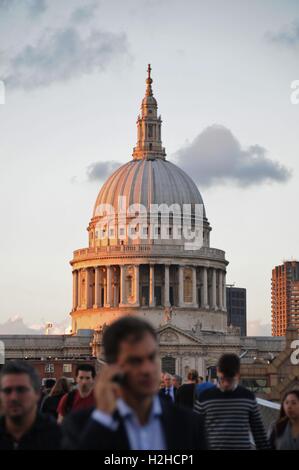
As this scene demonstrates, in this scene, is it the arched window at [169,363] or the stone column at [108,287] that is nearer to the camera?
the arched window at [169,363]

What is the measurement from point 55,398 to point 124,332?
46.4ft

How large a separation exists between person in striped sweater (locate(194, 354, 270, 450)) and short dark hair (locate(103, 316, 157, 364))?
6021mm

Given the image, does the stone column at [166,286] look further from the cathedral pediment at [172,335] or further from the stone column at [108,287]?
→ the cathedral pediment at [172,335]

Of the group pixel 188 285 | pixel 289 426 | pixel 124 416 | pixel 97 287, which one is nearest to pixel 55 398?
pixel 289 426

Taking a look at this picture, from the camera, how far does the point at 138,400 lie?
433 inches

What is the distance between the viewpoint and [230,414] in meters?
17.6

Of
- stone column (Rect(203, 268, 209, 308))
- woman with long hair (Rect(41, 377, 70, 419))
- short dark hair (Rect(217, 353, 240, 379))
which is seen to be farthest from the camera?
stone column (Rect(203, 268, 209, 308))

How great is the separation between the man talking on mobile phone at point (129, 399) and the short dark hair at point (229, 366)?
6704mm

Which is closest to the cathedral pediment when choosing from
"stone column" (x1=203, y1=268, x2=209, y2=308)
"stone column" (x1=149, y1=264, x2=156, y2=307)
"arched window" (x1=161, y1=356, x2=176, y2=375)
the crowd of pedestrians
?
"arched window" (x1=161, y1=356, x2=176, y2=375)

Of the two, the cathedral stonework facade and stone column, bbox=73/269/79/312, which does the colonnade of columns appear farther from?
stone column, bbox=73/269/79/312

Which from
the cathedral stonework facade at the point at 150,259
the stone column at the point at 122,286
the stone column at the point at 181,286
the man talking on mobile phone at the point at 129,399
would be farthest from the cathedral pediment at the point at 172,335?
the man talking on mobile phone at the point at 129,399

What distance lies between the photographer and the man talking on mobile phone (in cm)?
1096

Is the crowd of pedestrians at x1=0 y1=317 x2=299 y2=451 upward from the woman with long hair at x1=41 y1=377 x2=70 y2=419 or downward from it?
downward

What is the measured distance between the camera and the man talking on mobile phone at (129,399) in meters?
11.0
